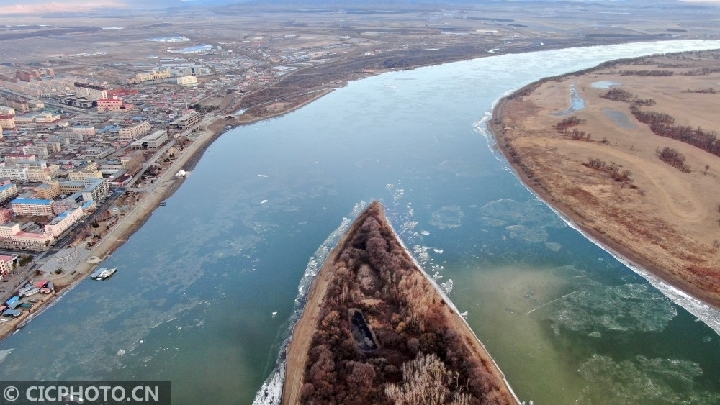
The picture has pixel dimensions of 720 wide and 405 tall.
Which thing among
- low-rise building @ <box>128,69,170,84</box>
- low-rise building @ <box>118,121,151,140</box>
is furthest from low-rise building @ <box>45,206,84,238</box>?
low-rise building @ <box>128,69,170,84</box>

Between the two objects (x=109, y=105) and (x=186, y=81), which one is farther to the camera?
(x=186, y=81)

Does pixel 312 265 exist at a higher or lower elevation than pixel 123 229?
lower

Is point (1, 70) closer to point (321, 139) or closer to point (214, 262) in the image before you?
point (321, 139)

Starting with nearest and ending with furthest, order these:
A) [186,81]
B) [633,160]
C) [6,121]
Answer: [633,160] < [6,121] < [186,81]

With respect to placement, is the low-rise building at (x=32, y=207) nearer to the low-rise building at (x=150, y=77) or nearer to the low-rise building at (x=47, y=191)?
the low-rise building at (x=47, y=191)

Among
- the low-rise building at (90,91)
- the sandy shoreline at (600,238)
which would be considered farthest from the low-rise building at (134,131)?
the sandy shoreline at (600,238)

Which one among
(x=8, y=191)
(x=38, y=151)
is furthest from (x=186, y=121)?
(x=8, y=191)

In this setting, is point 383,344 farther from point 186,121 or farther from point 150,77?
point 150,77

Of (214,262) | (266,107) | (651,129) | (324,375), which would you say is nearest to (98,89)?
(266,107)
